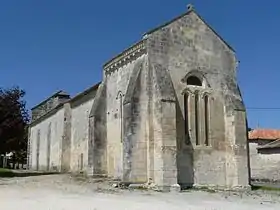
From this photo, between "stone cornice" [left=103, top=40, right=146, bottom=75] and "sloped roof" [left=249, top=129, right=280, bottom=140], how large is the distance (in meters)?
28.4

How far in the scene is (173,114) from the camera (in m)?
22.1

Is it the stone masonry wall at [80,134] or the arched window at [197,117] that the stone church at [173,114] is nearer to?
the arched window at [197,117]

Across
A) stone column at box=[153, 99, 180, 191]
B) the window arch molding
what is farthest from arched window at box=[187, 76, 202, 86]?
stone column at box=[153, 99, 180, 191]

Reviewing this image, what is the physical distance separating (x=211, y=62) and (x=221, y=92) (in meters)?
1.99

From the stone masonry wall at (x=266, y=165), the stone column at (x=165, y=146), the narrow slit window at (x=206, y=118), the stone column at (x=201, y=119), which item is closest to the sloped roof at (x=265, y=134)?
the stone masonry wall at (x=266, y=165)

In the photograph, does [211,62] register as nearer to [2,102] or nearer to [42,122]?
[2,102]

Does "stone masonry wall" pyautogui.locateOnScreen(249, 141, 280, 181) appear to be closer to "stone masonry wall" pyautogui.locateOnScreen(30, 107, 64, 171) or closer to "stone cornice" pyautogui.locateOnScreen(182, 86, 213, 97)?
"stone cornice" pyautogui.locateOnScreen(182, 86, 213, 97)

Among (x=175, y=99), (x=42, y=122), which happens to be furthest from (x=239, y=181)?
(x=42, y=122)

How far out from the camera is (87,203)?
46.4ft

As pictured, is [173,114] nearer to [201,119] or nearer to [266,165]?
[201,119]

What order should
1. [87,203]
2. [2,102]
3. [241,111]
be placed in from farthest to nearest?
[2,102] < [241,111] < [87,203]

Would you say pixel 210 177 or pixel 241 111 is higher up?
pixel 241 111

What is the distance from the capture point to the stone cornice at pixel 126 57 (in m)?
23.9

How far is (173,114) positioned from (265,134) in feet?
111
